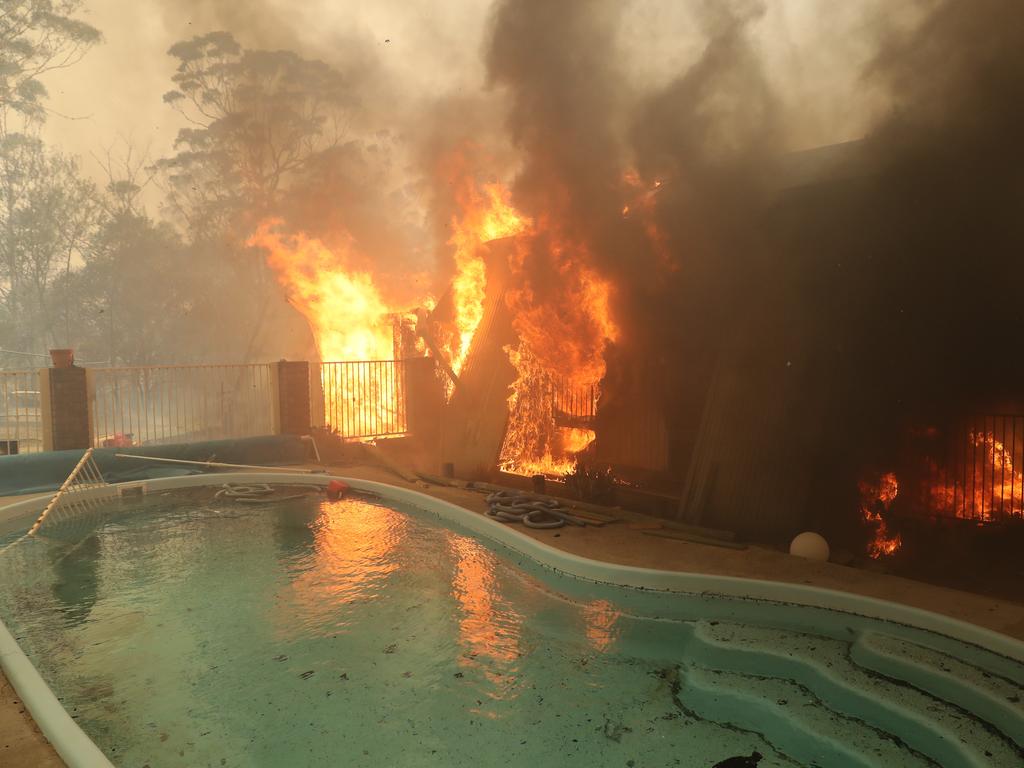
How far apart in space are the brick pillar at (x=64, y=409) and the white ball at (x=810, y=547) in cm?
1329

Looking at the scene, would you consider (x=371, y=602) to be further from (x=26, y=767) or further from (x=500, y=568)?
(x=26, y=767)

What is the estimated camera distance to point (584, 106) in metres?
11.9

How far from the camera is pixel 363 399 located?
59.7 feet

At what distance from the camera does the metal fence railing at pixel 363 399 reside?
17.8 m

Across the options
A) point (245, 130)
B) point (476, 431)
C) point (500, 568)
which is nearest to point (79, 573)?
point (500, 568)

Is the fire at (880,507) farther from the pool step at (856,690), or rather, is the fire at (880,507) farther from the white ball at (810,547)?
the pool step at (856,690)

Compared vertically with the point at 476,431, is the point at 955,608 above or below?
below

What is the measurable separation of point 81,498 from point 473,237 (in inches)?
347

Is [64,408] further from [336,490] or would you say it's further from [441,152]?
[441,152]

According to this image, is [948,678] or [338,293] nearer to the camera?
[948,678]

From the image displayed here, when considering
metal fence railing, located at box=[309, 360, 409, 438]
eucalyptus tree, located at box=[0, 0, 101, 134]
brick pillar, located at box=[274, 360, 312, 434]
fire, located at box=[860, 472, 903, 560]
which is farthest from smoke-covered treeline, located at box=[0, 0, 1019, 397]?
brick pillar, located at box=[274, 360, 312, 434]

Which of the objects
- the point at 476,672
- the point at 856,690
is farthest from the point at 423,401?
the point at 856,690

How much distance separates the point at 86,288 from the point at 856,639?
3721cm

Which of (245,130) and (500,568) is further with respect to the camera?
(245,130)
